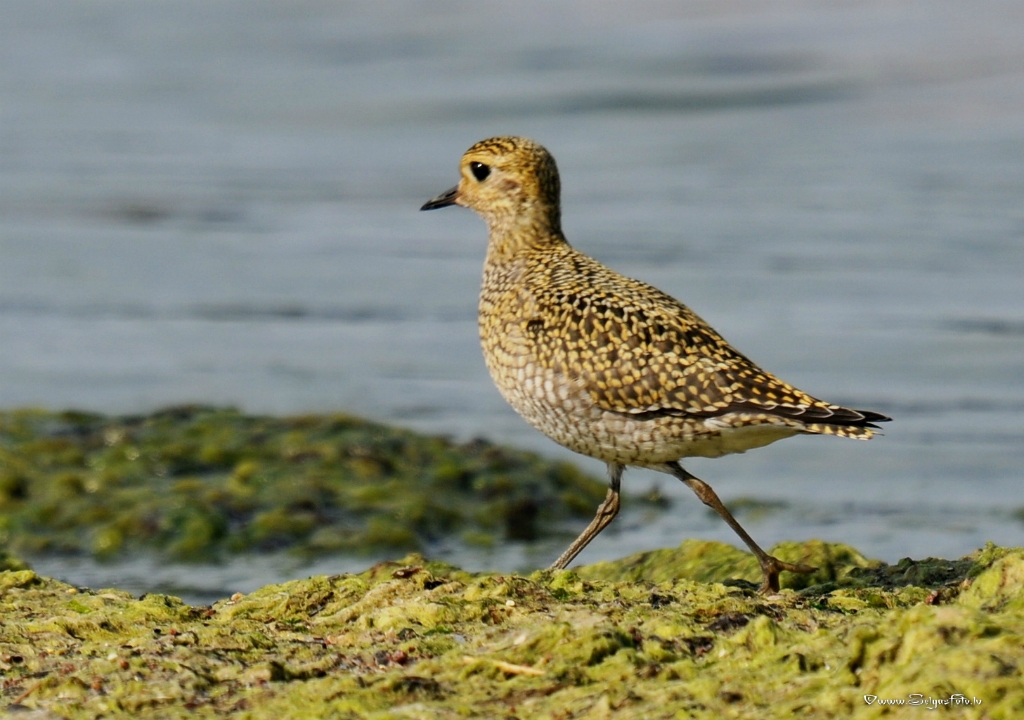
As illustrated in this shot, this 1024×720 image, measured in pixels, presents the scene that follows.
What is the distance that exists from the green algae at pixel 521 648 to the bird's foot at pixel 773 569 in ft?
0.47

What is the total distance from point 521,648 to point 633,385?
5.93 feet

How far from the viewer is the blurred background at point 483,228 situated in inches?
376

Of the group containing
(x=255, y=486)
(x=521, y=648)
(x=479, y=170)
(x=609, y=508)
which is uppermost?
(x=479, y=170)

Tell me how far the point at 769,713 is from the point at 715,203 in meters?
11.6

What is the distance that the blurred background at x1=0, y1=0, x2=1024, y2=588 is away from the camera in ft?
31.3

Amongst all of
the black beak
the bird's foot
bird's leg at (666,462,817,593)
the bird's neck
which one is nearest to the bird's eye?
the black beak

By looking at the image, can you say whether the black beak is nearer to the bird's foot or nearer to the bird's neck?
the bird's neck

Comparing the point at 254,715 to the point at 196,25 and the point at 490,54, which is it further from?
the point at 196,25

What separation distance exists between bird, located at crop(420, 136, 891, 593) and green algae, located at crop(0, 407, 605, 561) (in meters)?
1.79

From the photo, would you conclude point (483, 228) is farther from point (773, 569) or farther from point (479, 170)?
point (773, 569)

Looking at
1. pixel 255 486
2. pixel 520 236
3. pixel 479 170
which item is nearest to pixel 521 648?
pixel 520 236

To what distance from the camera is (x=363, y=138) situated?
17.4 m

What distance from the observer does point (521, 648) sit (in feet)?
12.8

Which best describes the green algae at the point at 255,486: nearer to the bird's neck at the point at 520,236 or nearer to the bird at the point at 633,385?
the bird's neck at the point at 520,236
